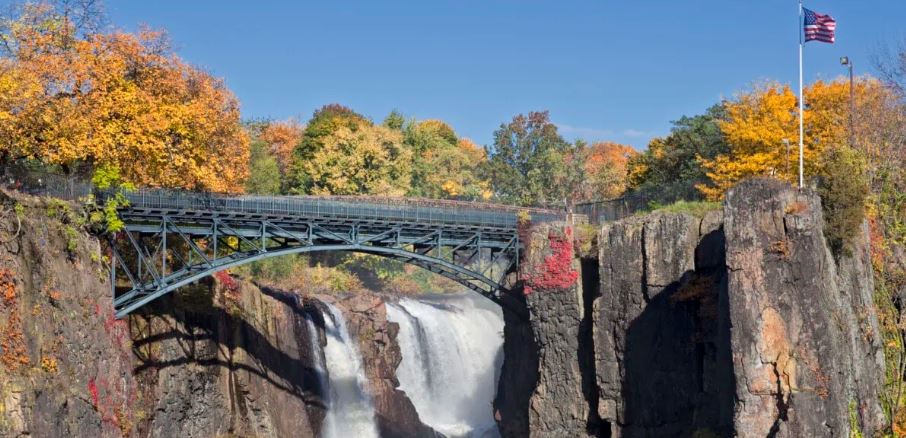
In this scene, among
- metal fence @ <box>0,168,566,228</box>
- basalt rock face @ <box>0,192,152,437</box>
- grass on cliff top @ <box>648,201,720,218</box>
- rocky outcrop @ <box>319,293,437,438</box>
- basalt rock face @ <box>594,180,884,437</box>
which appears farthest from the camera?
rocky outcrop @ <box>319,293,437,438</box>

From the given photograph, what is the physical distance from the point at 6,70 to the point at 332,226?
50.4 feet

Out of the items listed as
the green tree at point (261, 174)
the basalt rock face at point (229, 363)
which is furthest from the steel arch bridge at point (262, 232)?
the green tree at point (261, 174)

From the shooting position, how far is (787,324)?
→ 3572cm

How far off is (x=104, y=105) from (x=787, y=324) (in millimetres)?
28734

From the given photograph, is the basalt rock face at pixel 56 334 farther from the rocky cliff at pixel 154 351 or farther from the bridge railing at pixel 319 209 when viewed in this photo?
the bridge railing at pixel 319 209

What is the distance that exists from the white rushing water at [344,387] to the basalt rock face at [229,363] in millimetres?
1316

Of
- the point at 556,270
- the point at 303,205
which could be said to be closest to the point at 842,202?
the point at 556,270

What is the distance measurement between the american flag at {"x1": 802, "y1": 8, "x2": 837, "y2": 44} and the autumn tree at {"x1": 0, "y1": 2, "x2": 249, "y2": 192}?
26.9 meters

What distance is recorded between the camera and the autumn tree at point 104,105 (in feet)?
140

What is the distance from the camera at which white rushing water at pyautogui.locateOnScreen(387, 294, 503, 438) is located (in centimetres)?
6494

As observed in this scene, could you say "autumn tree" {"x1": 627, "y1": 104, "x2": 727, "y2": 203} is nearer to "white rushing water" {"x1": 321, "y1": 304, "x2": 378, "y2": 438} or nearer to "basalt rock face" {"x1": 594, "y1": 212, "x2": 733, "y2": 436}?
"basalt rock face" {"x1": 594, "y1": 212, "x2": 733, "y2": 436}

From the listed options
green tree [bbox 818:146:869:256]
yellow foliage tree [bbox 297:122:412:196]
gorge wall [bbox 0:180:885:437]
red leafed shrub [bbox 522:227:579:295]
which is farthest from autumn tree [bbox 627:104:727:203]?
yellow foliage tree [bbox 297:122:412:196]

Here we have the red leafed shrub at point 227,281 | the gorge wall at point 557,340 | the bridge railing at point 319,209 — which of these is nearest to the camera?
the gorge wall at point 557,340

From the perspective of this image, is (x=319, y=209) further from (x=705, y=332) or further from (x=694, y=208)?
(x=705, y=332)
